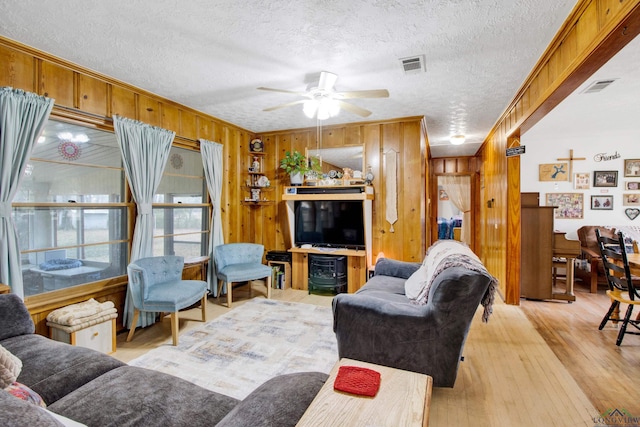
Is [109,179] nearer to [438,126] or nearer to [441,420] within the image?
[441,420]

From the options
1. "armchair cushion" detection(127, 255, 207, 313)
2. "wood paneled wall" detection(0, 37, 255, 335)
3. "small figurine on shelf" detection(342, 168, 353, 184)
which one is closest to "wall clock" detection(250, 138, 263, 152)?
"wood paneled wall" detection(0, 37, 255, 335)

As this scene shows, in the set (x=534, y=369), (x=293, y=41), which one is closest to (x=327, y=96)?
(x=293, y=41)

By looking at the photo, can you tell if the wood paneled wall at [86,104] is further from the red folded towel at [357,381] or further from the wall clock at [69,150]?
the red folded towel at [357,381]

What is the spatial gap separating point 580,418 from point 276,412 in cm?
198

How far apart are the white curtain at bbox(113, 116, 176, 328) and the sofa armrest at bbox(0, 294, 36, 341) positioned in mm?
1330

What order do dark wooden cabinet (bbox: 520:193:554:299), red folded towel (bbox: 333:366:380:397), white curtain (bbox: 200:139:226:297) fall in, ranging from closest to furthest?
red folded towel (bbox: 333:366:380:397)
dark wooden cabinet (bbox: 520:193:554:299)
white curtain (bbox: 200:139:226:297)

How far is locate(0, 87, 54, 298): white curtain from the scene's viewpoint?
2270 mm

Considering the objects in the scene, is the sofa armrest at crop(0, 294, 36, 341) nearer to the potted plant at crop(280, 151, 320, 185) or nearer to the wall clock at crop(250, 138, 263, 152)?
the potted plant at crop(280, 151, 320, 185)

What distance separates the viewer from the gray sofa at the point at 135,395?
1.05 m

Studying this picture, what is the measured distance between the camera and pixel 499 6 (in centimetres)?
191

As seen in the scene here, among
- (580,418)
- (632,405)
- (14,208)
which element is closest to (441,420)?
(580,418)

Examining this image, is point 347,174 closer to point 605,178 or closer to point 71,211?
point 71,211

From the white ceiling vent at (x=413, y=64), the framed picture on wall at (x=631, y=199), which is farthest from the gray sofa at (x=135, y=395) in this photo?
the framed picture on wall at (x=631, y=199)

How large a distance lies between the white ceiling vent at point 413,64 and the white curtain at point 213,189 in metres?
2.74
